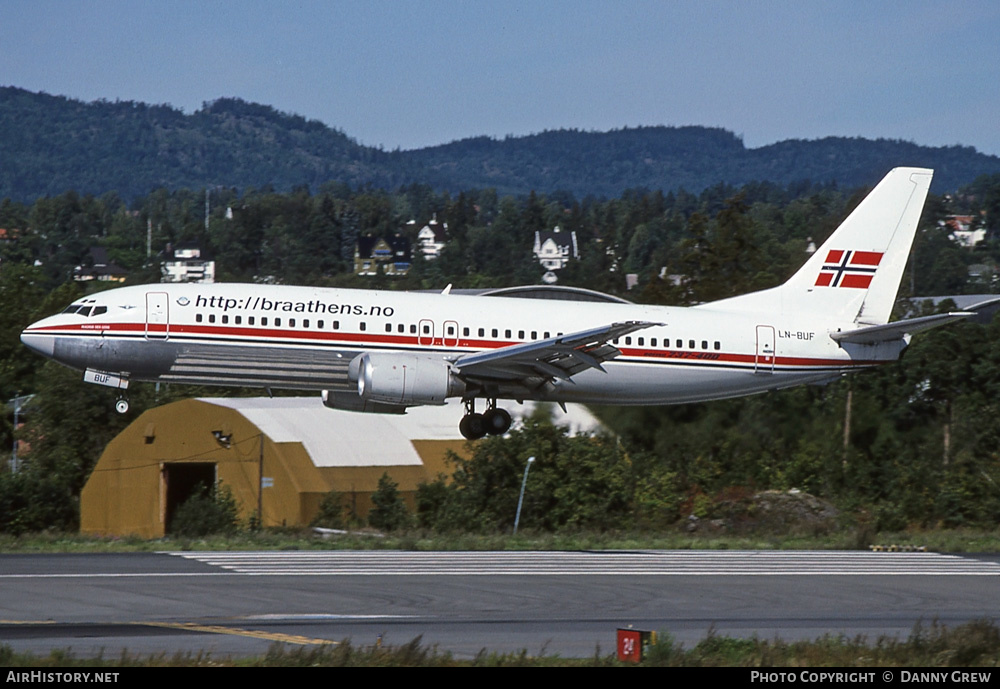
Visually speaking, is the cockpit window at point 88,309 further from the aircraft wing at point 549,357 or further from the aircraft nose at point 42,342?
the aircraft wing at point 549,357

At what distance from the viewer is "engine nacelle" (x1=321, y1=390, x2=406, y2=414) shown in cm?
3550

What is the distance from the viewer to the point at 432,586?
3020 centimetres

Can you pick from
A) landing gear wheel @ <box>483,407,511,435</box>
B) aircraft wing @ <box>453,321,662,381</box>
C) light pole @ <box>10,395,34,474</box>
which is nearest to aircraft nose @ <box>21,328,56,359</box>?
aircraft wing @ <box>453,321,662,381</box>

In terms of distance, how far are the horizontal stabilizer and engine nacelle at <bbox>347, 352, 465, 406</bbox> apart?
39.6 ft

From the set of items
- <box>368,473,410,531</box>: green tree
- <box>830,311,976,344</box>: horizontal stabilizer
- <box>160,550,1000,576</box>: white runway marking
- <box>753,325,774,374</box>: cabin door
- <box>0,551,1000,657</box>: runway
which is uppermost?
<box>830,311,976,344</box>: horizontal stabilizer

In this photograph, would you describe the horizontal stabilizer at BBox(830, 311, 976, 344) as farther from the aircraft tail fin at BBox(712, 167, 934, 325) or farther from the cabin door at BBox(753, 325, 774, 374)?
the cabin door at BBox(753, 325, 774, 374)

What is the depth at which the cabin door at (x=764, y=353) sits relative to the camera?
37.8 metres

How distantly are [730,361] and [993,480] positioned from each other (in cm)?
1682

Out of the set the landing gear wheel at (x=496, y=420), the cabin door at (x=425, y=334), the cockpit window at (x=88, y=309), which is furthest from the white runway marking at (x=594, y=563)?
the cockpit window at (x=88, y=309)

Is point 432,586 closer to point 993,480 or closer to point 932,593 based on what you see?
point 932,593

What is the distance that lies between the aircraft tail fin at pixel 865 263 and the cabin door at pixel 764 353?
1.51 meters

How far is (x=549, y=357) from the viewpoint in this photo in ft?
114

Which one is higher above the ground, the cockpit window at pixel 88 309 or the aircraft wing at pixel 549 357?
the cockpit window at pixel 88 309
